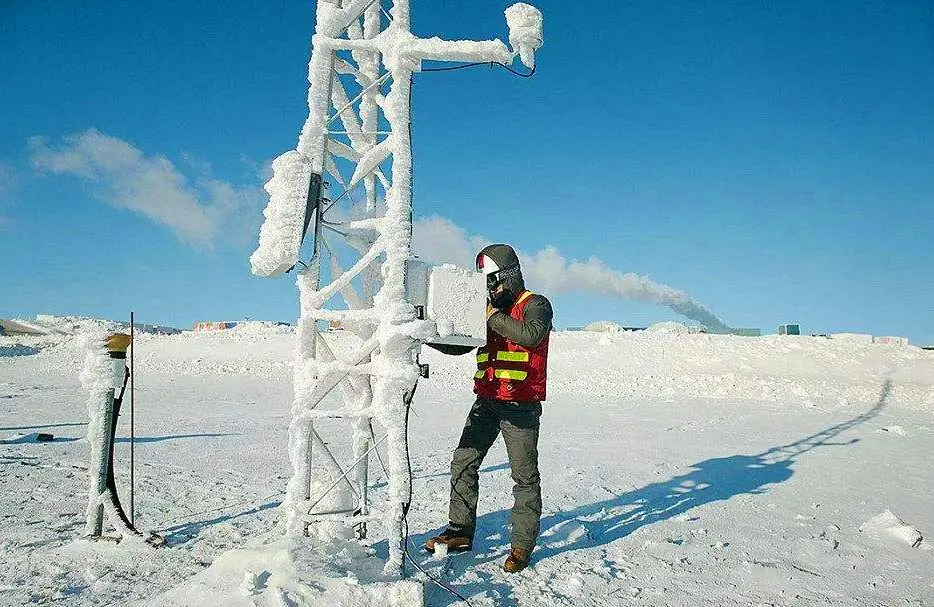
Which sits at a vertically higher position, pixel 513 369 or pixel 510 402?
pixel 513 369

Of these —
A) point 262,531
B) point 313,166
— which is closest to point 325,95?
point 313,166

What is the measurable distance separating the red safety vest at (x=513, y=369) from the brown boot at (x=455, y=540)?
3.92ft

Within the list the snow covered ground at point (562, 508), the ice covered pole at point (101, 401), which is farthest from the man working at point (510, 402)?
the ice covered pole at point (101, 401)

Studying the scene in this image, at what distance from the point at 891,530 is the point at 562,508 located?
3327 mm

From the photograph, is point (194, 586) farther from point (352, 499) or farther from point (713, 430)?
point (713, 430)

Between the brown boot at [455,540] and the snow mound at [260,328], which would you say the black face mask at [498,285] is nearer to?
the brown boot at [455,540]

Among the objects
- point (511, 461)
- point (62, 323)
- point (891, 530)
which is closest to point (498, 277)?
point (511, 461)

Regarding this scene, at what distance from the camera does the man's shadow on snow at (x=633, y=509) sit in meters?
5.15

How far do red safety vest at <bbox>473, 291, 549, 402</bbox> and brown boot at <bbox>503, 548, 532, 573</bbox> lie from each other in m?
1.21

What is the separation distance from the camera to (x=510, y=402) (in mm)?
5000

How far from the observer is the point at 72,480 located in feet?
22.4

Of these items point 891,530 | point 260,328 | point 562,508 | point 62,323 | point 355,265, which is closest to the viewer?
point 355,265

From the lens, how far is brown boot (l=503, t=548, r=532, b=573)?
4677mm

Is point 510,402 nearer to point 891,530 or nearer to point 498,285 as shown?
point 498,285
